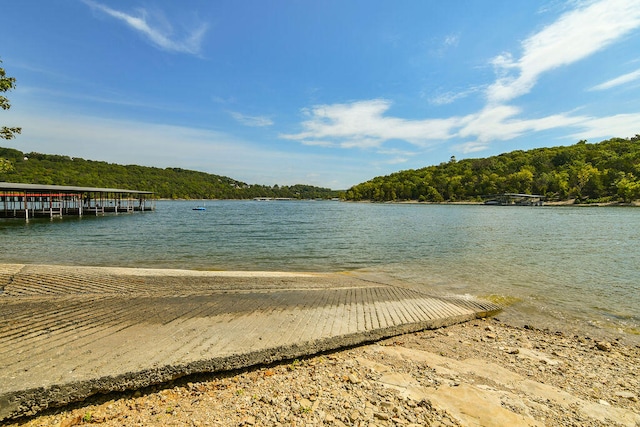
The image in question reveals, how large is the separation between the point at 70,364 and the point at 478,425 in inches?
204

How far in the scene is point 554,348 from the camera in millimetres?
6254

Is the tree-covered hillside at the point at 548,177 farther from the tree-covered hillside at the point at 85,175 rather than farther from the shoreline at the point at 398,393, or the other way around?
the tree-covered hillside at the point at 85,175

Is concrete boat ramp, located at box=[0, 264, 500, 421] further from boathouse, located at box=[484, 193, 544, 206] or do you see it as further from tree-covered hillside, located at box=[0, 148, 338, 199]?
boathouse, located at box=[484, 193, 544, 206]

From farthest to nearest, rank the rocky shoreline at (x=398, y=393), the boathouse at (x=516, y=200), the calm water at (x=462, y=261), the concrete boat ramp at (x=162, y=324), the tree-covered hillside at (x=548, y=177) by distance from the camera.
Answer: the boathouse at (x=516, y=200) → the tree-covered hillside at (x=548, y=177) → the calm water at (x=462, y=261) → the concrete boat ramp at (x=162, y=324) → the rocky shoreline at (x=398, y=393)

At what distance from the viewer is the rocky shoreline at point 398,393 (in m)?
3.65

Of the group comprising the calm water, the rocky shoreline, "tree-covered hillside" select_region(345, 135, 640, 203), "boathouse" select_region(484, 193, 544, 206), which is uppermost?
"tree-covered hillside" select_region(345, 135, 640, 203)

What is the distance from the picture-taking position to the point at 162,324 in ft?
19.1

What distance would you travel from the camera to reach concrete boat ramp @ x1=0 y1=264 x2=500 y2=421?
4.05 metres

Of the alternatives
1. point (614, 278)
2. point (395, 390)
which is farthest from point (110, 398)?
point (614, 278)

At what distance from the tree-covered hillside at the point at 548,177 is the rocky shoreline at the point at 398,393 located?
12306cm

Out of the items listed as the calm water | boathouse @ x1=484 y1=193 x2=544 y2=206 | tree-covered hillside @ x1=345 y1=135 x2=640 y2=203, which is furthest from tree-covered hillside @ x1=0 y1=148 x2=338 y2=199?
boathouse @ x1=484 y1=193 x2=544 y2=206

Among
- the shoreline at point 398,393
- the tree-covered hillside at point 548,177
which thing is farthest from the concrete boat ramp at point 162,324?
the tree-covered hillside at point 548,177

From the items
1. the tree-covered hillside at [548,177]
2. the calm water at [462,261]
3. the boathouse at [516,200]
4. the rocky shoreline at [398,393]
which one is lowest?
the calm water at [462,261]

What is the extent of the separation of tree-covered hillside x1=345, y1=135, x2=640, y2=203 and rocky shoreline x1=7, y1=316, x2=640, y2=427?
404ft
